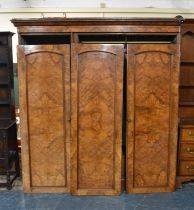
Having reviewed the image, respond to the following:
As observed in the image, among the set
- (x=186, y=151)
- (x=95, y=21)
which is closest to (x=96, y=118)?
(x=95, y=21)

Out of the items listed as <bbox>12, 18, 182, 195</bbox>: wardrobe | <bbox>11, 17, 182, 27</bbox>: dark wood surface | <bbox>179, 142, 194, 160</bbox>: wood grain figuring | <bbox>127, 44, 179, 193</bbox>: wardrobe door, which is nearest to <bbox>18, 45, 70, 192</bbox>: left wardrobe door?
<bbox>12, 18, 182, 195</bbox>: wardrobe

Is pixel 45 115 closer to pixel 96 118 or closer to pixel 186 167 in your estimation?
pixel 96 118

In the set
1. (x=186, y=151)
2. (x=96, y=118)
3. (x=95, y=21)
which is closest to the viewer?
(x=95, y=21)

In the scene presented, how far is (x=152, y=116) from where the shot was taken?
2912 mm

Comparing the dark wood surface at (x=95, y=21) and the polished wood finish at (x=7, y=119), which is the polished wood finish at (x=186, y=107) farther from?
the polished wood finish at (x=7, y=119)

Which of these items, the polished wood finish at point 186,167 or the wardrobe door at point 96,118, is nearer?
the wardrobe door at point 96,118

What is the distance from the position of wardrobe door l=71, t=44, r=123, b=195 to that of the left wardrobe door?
0.11 m

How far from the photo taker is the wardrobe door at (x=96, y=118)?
9.15ft

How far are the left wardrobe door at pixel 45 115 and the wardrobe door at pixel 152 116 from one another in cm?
71

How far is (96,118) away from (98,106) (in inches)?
5.3

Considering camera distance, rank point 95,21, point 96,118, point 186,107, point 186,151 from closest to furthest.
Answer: point 95,21
point 96,118
point 186,151
point 186,107

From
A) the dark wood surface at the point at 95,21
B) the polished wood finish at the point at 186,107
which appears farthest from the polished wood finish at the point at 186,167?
the dark wood surface at the point at 95,21

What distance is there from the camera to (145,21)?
2.78 meters

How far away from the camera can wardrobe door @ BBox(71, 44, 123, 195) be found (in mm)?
2789
